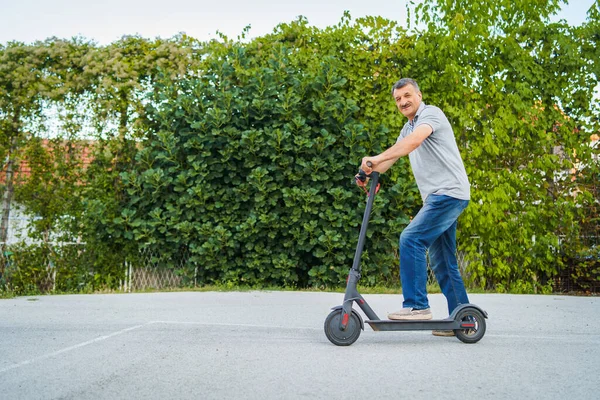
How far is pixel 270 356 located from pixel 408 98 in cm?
220

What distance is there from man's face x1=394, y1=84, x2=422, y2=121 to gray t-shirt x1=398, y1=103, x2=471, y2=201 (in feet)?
0.26

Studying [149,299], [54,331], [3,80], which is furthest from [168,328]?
[3,80]

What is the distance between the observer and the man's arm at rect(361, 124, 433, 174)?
4410 millimetres

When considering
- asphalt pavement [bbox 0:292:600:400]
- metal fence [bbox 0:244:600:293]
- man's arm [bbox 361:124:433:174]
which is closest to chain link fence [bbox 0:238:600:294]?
metal fence [bbox 0:244:600:293]

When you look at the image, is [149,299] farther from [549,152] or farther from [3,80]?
[549,152]

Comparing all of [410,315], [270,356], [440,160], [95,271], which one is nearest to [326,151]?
[95,271]

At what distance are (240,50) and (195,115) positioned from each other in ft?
3.82

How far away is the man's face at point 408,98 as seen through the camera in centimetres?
478

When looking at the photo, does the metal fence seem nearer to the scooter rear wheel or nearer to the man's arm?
the scooter rear wheel

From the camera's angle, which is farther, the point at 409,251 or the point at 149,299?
the point at 149,299

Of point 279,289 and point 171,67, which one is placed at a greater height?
point 171,67

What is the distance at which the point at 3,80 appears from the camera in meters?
9.38

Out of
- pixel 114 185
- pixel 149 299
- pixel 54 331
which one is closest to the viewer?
pixel 54 331

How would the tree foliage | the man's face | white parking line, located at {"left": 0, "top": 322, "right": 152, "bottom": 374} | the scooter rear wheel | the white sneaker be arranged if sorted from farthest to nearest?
1. the tree foliage
2. the man's face
3. the scooter rear wheel
4. the white sneaker
5. white parking line, located at {"left": 0, "top": 322, "right": 152, "bottom": 374}
